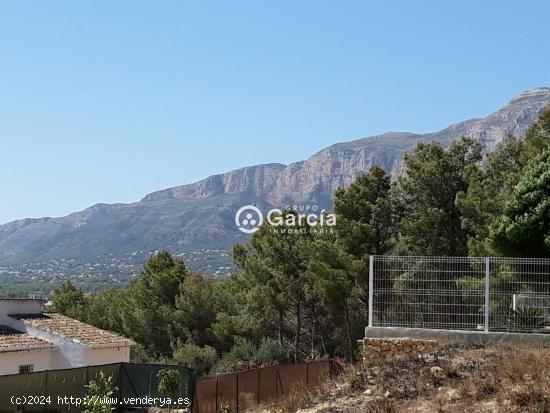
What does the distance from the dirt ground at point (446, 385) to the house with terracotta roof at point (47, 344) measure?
47.9ft

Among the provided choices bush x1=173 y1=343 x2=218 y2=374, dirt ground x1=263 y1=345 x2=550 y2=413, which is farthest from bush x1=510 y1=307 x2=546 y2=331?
bush x1=173 y1=343 x2=218 y2=374

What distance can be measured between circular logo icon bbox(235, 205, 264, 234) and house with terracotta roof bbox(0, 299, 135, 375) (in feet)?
34.2

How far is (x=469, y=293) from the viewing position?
13906mm

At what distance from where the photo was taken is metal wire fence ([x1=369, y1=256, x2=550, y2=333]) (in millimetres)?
13562

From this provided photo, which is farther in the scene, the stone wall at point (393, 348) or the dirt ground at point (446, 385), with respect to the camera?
the stone wall at point (393, 348)

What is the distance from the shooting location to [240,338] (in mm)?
34344

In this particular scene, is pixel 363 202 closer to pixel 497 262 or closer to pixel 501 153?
pixel 501 153

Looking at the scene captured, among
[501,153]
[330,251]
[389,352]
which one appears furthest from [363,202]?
[389,352]

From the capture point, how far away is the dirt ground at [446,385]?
9586 mm

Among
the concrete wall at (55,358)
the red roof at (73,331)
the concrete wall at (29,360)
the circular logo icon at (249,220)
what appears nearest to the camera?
the concrete wall at (29,360)

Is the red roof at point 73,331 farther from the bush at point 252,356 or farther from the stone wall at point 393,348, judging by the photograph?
the stone wall at point 393,348

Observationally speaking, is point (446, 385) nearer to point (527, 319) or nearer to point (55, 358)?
point (527, 319)

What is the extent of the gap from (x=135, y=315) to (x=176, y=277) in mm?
3077

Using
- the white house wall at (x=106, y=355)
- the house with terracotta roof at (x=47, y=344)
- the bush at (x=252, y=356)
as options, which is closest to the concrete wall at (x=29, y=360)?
the house with terracotta roof at (x=47, y=344)
